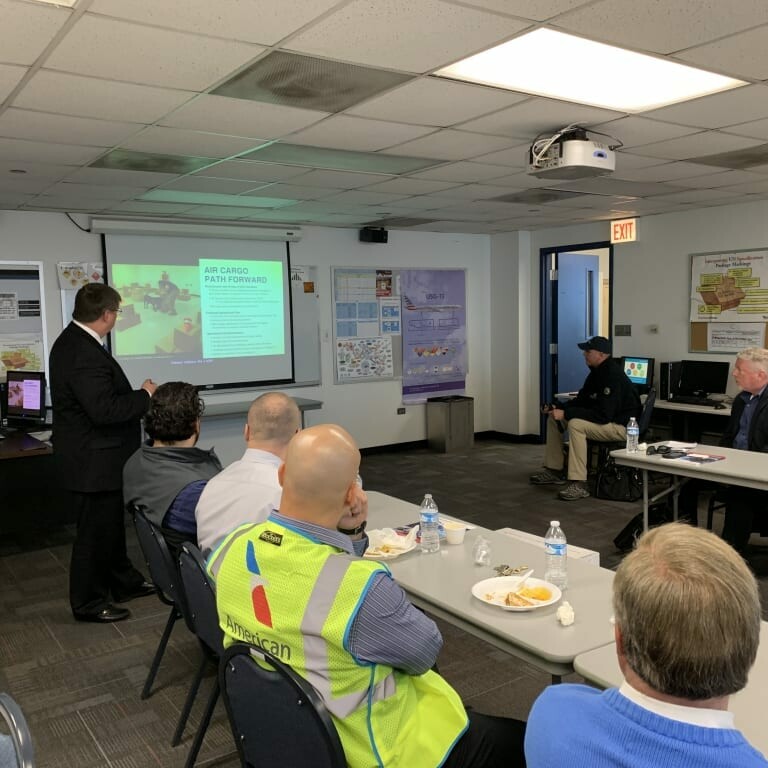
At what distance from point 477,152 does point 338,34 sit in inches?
76.9

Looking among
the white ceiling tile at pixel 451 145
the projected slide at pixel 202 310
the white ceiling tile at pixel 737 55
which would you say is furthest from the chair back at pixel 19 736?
the projected slide at pixel 202 310

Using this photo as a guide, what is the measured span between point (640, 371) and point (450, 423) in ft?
6.93

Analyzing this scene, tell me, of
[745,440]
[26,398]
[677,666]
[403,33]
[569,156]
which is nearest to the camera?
[677,666]

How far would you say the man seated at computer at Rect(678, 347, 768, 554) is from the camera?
4094 mm

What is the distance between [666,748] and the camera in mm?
970

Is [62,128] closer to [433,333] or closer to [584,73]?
[584,73]

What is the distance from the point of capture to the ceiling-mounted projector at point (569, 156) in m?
3.66

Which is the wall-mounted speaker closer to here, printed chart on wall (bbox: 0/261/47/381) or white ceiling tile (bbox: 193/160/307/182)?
white ceiling tile (bbox: 193/160/307/182)

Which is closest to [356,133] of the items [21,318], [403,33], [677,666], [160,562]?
[403,33]

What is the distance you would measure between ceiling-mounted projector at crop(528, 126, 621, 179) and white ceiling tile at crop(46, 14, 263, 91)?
1.74m

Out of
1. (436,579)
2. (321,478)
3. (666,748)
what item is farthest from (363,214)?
(666,748)

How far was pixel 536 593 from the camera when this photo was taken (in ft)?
6.89

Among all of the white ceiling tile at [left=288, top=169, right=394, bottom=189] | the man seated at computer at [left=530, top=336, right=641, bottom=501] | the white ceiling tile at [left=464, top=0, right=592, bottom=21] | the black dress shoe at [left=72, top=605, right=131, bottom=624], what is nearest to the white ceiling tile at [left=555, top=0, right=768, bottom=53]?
the white ceiling tile at [left=464, top=0, right=592, bottom=21]

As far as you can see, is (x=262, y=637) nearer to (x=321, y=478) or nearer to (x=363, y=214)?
(x=321, y=478)
